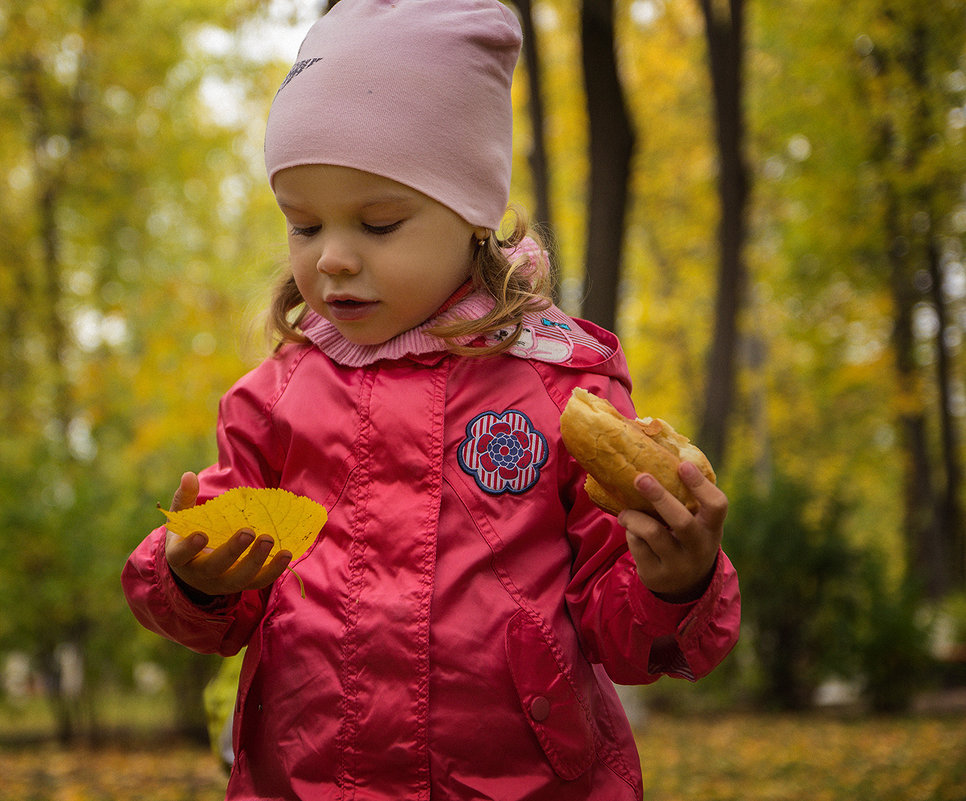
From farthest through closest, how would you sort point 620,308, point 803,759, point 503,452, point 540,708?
point 620,308 < point 803,759 < point 503,452 < point 540,708

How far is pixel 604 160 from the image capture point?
7.37m

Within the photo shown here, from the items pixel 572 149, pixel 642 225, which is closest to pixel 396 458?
pixel 572 149

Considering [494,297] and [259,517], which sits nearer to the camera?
[259,517]

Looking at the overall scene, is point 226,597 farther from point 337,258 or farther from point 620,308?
point 620,308

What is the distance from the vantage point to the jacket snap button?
1614 mm

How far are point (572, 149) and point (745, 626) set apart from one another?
963cm

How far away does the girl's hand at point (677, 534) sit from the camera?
1501mm

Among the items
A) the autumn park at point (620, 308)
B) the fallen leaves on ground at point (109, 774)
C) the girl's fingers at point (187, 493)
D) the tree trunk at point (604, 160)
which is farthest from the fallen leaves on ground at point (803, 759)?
the girl's fingers at point (187, 493)

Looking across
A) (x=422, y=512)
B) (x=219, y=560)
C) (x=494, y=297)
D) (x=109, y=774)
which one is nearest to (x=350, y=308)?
(x=494, y=297)

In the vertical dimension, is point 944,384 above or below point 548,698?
below

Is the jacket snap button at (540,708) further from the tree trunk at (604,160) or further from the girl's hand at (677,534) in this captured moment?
the tree trunk at (604,160)

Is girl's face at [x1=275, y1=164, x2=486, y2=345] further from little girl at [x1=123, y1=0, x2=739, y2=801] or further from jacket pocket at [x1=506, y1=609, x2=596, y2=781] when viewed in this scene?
jacket pocket at [x1=506, y1=609, x2=596, y2=781]

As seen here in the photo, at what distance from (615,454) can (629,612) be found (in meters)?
0.27

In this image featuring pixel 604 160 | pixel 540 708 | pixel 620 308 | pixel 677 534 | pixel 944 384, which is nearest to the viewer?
pixel 677 534
